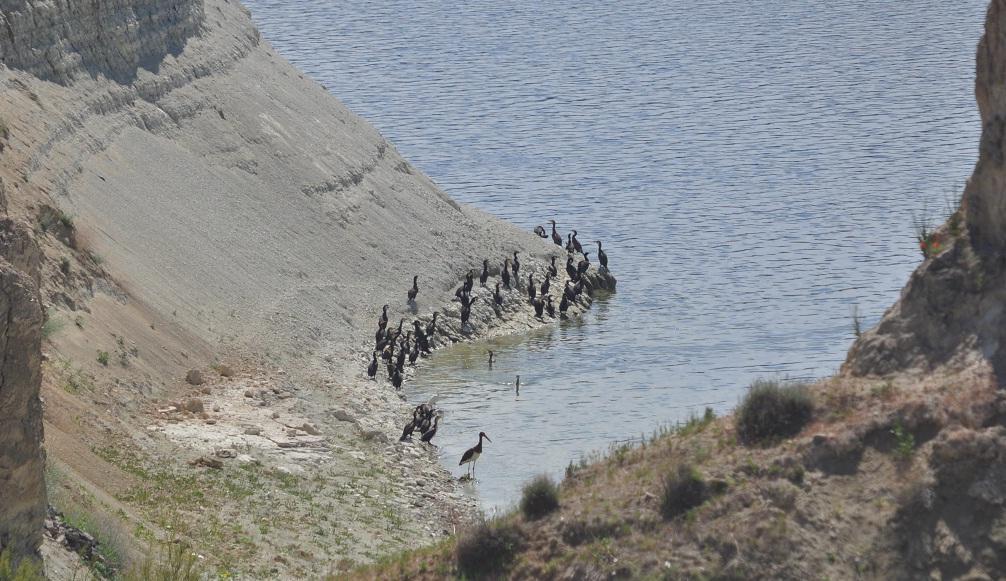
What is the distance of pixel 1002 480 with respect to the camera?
18250 mm

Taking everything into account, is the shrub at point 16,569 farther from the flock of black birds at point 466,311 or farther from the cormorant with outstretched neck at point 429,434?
the cormorant with outstretched neck at point 429,434

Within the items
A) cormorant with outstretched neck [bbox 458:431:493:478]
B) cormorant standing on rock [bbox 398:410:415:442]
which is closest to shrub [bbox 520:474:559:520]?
cormorant with outstretched neck [bbox 458:431:493:478]

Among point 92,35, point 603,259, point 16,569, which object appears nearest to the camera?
point 16,569

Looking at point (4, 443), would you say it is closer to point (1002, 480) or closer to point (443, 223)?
point (1002, 480)

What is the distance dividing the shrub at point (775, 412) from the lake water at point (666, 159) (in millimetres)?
13097

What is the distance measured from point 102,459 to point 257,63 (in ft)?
109

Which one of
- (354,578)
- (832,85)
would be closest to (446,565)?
(354,578)

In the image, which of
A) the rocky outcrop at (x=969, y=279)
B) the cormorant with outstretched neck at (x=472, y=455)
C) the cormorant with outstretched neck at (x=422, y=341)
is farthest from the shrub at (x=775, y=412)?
the cormorant with outstretched neck at (x=422, y=341)

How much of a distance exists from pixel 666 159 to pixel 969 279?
52.7 meters

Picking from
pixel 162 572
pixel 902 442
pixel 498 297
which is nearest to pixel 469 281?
pixel 498 297

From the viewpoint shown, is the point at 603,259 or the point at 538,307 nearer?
the point at 538,307

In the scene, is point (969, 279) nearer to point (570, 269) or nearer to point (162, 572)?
point (162, 572)

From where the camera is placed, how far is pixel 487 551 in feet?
64.9

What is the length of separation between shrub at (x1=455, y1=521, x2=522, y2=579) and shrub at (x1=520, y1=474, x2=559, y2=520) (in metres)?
0.35
